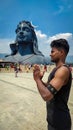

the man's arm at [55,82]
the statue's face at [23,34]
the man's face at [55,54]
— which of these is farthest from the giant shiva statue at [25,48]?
the man's arm at [55,82]

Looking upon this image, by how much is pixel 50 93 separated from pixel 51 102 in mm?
284

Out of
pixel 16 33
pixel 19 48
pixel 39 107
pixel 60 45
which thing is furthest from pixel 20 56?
pixel 60 45

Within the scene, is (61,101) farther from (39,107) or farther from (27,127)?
(39,107)

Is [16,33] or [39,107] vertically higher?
[16,33]

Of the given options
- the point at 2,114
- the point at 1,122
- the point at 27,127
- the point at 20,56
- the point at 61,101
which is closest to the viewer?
the point at 61,101

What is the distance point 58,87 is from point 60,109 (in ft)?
1.10

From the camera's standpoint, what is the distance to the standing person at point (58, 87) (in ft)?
8.48

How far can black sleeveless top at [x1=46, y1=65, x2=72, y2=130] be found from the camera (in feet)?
8.96

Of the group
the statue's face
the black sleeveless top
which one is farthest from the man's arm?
the statue's face

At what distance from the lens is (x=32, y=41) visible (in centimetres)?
8519

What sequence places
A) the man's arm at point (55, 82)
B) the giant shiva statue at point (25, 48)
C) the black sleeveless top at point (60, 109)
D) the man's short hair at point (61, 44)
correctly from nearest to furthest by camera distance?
the man's arm at point (55, 82)
the black sleeveless top at point (60, 109)
the man's short hair at point (61, 44)
the giant shiva statue at point (25, 48)

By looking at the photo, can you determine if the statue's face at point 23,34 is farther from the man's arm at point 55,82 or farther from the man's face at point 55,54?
the man's arm at point 55,82

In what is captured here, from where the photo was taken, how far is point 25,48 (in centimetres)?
8356

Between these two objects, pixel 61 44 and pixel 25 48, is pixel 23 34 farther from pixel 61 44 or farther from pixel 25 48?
pixel 61 44
